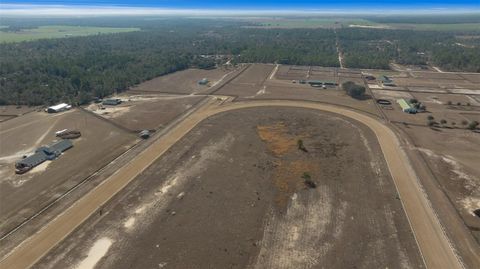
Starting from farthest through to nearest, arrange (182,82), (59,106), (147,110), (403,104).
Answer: (182,82) < (403,104) < (147,110) < (59,106)

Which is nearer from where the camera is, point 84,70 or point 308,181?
A: point 308,181

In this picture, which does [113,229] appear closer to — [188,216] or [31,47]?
[188,216]

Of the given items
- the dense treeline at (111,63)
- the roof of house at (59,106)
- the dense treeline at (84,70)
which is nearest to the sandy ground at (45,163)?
the roof of house at (59,106)

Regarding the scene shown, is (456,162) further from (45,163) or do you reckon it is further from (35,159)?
(35,159)

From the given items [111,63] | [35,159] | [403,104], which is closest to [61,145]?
[35,159]

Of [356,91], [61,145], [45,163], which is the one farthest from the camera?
[356,91]

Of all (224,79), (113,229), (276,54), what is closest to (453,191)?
(113,229)
